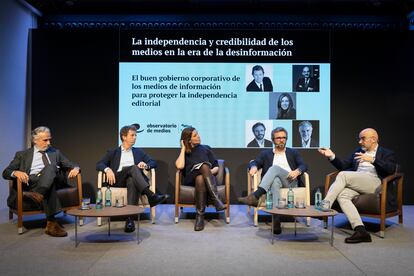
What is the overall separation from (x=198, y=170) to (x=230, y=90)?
1879 mm

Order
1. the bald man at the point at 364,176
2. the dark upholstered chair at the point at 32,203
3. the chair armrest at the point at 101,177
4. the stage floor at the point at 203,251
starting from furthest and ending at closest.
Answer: the chair armrest at the point at 101,177, the bald man at the point at 364,176, the dark upholstered chair at the point at 32,203, the stage floor at the point at 203,251

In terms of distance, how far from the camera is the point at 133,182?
17.0ft

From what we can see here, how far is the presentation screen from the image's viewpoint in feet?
22.5

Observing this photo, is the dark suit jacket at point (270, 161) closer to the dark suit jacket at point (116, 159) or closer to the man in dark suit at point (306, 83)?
the dark suit jacket at point (116, 159)

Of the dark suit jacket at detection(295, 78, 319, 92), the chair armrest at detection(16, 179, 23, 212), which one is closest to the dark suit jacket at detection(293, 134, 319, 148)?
the dark suit jacket at detection(295, 78, 319, 92)

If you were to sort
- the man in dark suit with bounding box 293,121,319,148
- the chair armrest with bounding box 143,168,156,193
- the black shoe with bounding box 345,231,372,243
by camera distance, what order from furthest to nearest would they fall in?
1. the man in dark suit with bounding box 293,121,319,148
2. the chair armrest with bounding box 143,168,156,193
3. the black shoe with bounding box 345,231,372,243

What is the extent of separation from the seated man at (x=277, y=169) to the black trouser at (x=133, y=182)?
3.54 ft

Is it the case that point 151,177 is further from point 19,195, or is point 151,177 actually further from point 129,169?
point 19,195

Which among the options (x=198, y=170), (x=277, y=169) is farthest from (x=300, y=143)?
(x=198, y=170)

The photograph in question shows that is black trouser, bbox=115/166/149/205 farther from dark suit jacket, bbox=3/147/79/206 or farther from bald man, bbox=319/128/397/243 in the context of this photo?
bald man, bbox=319/128/397/243

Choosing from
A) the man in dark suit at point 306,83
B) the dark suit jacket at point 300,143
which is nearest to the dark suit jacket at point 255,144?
the dark suit jacket at point 300,143

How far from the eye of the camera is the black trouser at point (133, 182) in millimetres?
5121

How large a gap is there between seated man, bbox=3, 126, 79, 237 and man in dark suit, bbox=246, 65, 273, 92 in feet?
9.47

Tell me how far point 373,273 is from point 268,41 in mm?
4299
